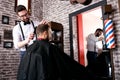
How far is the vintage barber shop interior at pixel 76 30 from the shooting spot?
135 inches

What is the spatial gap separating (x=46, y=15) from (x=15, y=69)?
193cm

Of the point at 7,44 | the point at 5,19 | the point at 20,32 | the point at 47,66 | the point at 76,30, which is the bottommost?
the point at 47,66

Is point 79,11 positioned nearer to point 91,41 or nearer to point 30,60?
point 91,41

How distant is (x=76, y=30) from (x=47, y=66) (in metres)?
2.40

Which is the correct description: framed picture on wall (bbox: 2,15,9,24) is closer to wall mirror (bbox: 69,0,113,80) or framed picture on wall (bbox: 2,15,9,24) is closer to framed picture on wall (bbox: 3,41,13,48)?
framed picture on wall (bbox: 3,41,13,48)

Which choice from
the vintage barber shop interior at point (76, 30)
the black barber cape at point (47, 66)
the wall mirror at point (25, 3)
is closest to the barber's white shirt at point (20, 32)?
the black barber cape at point (47, 66)

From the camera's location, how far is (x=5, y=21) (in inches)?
185

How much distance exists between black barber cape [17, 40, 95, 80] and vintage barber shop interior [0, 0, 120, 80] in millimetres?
1084

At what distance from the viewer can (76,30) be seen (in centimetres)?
462

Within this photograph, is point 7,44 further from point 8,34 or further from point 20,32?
point 20,32

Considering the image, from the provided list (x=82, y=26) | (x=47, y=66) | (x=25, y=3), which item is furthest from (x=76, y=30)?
(x=47, y=66)

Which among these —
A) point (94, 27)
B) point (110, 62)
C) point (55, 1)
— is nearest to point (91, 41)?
point (94, 27)

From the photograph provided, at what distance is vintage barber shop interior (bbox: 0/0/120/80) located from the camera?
3438 millimetres

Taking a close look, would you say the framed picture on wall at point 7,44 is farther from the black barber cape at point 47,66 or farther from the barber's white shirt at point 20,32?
the black barber cape at point 47,66
